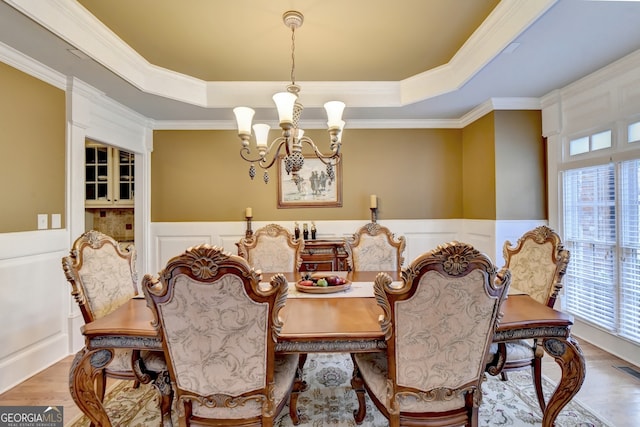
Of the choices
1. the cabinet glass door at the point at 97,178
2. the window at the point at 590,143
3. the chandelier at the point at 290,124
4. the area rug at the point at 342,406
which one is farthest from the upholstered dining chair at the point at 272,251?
the cabinet glass door at the point at 97,178

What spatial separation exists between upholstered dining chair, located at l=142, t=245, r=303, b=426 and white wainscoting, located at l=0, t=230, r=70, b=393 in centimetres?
200

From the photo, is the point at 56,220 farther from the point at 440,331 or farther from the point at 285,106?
the point at 440,331

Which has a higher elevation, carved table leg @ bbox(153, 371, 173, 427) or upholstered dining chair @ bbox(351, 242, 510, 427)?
upholstered dining chair @ bbox(351, 242, 510, 427)

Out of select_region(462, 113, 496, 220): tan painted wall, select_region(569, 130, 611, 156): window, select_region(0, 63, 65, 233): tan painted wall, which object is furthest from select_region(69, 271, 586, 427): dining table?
select_region(462, 113, 496, 220): tan painted wall

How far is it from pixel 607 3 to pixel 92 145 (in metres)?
5.64

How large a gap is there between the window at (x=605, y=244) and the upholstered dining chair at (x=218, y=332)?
3033mm

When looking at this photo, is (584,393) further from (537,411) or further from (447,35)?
(447,35)

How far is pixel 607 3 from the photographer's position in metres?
1.90

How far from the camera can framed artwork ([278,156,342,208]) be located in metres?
4.19

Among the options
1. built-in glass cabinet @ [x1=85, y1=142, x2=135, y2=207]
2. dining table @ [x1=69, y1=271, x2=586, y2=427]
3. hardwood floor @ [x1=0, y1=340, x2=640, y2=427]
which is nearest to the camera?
dining table @ [x1=69, y1=271, x2=586, y2=427]

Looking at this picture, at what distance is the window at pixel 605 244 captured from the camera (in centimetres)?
258

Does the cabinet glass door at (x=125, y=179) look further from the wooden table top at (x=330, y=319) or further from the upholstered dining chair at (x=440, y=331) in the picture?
the upholstered dining chair at (x=440, y=331)

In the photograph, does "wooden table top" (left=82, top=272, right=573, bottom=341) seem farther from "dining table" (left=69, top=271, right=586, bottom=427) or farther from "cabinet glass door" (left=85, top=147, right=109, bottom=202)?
"cabinet glass door" (left=85, top=147, right=109, bottom=202)

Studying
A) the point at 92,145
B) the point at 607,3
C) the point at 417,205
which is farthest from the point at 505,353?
the point at 92,145
